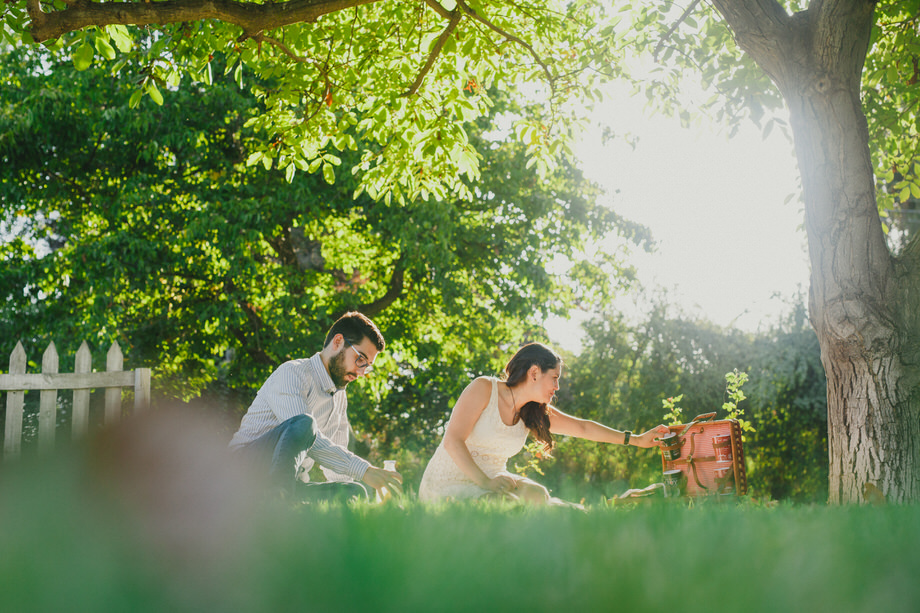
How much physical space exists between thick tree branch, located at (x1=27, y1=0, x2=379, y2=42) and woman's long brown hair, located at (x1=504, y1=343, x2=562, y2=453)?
285cm

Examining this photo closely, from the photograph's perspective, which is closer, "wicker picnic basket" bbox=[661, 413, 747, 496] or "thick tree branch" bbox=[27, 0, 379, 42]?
"wicker picnic basket" bbox=[661, 413, 747, 496]

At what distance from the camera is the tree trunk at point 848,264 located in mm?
3953

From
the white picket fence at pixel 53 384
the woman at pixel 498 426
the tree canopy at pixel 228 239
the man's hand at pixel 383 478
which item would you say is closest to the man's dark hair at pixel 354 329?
the woman at pixel 498 426

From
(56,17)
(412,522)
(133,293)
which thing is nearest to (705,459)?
(412,522)

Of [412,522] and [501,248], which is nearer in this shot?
[412,522]

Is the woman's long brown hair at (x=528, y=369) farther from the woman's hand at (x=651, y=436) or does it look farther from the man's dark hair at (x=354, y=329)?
the man's dark hair at (x=354, y=329)

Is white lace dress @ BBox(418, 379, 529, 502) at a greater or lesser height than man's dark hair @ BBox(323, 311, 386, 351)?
lesser

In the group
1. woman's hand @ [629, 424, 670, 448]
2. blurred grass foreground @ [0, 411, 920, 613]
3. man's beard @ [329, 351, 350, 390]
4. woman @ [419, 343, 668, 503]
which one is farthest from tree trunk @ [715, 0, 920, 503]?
man's beard @ [329, 351, 350, 390]

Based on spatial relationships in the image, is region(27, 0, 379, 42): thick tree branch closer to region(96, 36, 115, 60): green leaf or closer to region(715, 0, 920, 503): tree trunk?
region(96, 36, 115, 60): green leaf

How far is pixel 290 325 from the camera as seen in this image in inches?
432

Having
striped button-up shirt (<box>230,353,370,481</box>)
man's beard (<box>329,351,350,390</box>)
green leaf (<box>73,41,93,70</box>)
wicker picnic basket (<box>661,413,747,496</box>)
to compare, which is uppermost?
green leaf (<box>73,41,93,70</box>)

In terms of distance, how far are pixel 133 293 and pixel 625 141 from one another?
358 inches

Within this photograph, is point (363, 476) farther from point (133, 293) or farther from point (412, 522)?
point (133, 293)

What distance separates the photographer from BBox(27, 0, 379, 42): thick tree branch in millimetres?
4500
